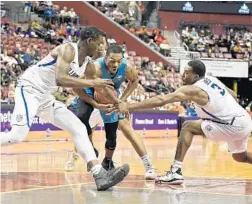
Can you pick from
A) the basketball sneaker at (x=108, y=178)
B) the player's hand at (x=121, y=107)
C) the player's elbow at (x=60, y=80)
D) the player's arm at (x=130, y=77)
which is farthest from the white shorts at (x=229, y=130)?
the player's elbow at (x=60, y=80)

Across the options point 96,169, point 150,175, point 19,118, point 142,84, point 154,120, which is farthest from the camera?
point 142,84

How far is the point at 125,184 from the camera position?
7973mm

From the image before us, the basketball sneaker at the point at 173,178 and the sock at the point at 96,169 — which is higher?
the sock at the point at 96,169

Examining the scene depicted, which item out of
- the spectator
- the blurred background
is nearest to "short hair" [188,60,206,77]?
the blurred background

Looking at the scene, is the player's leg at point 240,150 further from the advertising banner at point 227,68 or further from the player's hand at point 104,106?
the advertising banner at point 227,68

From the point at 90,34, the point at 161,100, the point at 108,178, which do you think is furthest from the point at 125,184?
the point at 90,34

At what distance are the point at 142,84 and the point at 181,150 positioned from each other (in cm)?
1798

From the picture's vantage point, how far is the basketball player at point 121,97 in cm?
832

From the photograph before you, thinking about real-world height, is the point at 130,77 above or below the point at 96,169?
above

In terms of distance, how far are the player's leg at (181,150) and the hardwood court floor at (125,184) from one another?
203 mm

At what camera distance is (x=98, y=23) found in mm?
30578

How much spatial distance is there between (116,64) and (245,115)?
1.75 m

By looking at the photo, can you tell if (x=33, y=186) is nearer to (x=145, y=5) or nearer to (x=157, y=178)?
(x=157, y=178)

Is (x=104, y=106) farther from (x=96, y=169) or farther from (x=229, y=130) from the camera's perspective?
(x=229, y=130)
